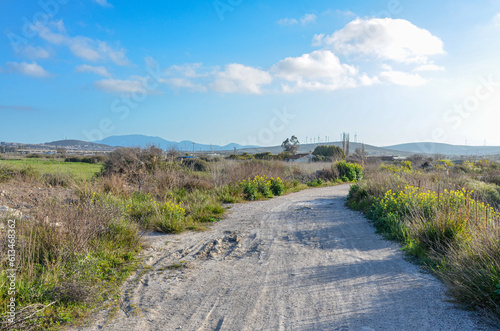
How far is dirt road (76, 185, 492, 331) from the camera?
345 cm

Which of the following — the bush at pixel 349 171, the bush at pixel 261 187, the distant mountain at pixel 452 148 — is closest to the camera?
the bush at pixel 261 187

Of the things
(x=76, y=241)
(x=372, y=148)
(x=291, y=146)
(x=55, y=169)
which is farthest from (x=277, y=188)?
(x=372, y=148)

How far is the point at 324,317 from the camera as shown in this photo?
3.52 m

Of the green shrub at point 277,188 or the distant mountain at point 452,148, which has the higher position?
the distant mountain at point 452,148

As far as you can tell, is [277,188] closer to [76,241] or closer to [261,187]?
[261,187]

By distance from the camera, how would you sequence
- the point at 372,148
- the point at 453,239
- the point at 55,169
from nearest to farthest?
the point at 453,239
the point at 55,169
the point at 372,148

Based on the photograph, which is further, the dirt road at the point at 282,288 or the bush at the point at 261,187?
the bush at the point at 261,187

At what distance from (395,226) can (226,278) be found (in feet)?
14.9

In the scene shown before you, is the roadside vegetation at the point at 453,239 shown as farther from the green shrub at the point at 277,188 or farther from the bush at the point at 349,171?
the bush at the point at 349,171

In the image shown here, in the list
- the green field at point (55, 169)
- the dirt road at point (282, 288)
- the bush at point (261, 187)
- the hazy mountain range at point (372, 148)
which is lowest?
the dirt road at point (282, 288)

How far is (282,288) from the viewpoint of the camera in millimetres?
4355

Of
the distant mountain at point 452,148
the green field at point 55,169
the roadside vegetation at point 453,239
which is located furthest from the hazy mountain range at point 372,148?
the roadside vegetation at point 453,239

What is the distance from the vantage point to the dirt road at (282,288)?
3.45 meters

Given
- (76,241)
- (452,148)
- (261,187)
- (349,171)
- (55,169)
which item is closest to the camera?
(76,241)
